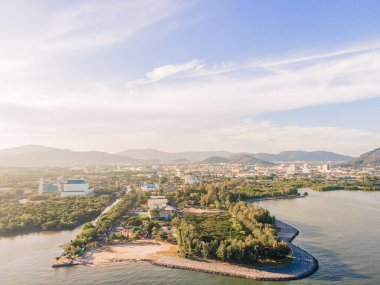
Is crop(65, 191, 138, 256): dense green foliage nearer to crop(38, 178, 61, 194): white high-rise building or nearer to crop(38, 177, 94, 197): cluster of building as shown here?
crop(38, 177, 94, 197): cluster of building

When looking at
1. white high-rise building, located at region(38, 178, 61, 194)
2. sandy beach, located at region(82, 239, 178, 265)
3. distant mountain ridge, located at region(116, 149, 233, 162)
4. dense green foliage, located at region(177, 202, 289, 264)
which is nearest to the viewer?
→ dense green foliage, located at region(177, 202, 289, 264)

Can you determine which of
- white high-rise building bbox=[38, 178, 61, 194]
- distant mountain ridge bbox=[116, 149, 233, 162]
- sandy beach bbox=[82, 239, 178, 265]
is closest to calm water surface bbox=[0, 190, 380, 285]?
sandy beach bbox=[82, 239, 178, 265]

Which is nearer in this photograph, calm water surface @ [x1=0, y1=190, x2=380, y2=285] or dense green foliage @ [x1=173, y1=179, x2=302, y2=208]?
calm water surface @ [x1=0, y1=190, x2=380, y2=285]

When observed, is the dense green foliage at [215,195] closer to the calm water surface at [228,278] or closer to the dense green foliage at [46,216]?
the calm water surface at [228,278]

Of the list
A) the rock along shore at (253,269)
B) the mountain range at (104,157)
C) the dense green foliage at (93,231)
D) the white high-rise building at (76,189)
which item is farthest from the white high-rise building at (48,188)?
the mountain range at (104,157)

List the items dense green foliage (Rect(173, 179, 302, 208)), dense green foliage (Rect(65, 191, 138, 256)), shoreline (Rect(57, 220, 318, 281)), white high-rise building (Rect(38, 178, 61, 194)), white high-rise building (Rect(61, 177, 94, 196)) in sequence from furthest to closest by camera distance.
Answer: white high-rise building (Rect(38, 178, 61, 194)) → white high-rise building (Rect(61, 177, 94, 196)) → dense green foliage (Rect(173, 179, 302, 208)) → dense green foliage (Rect(65, 191, 138, 256)) → shoreline (Rect(57, 220, 318, 281))

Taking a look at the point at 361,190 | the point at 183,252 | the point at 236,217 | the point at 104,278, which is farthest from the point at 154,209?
the point at 361,190

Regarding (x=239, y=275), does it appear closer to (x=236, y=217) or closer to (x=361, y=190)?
(x=236, y=217)
